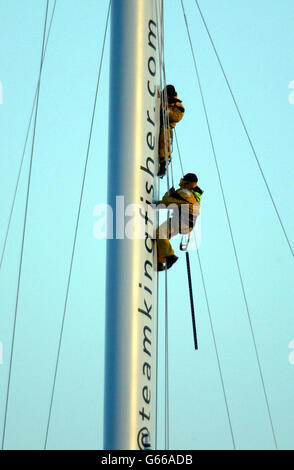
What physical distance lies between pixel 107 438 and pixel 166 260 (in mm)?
2469

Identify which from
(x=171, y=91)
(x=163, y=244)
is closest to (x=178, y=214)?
(x=163, y=244)

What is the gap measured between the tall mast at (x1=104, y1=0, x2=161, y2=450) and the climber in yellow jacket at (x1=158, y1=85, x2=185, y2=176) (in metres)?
0.31

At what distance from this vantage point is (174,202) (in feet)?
43.3

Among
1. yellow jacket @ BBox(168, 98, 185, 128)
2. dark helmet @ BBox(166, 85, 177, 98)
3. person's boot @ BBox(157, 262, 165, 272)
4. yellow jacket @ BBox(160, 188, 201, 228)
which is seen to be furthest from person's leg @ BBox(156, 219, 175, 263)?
dark helmet @ BBox(166, 85, 177, 98)

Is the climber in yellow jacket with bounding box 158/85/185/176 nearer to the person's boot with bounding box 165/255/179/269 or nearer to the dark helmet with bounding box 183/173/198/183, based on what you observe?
the dark helmet with bounding box 183/173/198/183

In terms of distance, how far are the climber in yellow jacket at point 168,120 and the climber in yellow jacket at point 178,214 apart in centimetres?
39

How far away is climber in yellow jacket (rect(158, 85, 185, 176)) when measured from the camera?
13.1 meters

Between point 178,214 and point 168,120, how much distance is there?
3.94 ft

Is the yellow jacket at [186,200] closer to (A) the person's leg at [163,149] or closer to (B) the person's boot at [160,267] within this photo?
(A) the person's leg at [163,149]

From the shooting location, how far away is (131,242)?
1163cm

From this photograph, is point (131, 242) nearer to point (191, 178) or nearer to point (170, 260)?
point (170, 260)

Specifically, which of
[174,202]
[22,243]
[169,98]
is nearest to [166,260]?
[174,202]

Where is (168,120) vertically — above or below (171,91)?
below

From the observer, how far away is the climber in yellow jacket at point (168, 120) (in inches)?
Answer: 518
